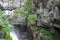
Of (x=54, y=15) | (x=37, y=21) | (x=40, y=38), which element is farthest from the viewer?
(x=37, y=21)

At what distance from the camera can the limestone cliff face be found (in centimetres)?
1542

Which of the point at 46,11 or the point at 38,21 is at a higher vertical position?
the point at 46,11

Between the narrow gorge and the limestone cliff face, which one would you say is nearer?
the limestone cliff face

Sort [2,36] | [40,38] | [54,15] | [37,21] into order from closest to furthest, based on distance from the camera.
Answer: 1. [2,36]
2. [54,15]
3. [40,38]
4. [37,21]

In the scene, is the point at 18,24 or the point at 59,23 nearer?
the point at 59,23

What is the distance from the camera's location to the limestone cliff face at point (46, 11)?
50.6ft

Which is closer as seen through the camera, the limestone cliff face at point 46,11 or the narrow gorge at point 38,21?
the limestone cliff face at point 46,11

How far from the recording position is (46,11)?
16.7 metres

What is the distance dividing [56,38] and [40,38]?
1.61 metres

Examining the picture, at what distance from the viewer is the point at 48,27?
16.9 m

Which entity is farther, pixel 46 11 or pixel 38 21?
pixel 38 21

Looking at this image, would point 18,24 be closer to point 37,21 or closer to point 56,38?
point 37,21

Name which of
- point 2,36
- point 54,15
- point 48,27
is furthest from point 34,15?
point 2,36

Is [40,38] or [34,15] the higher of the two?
[34,15]
